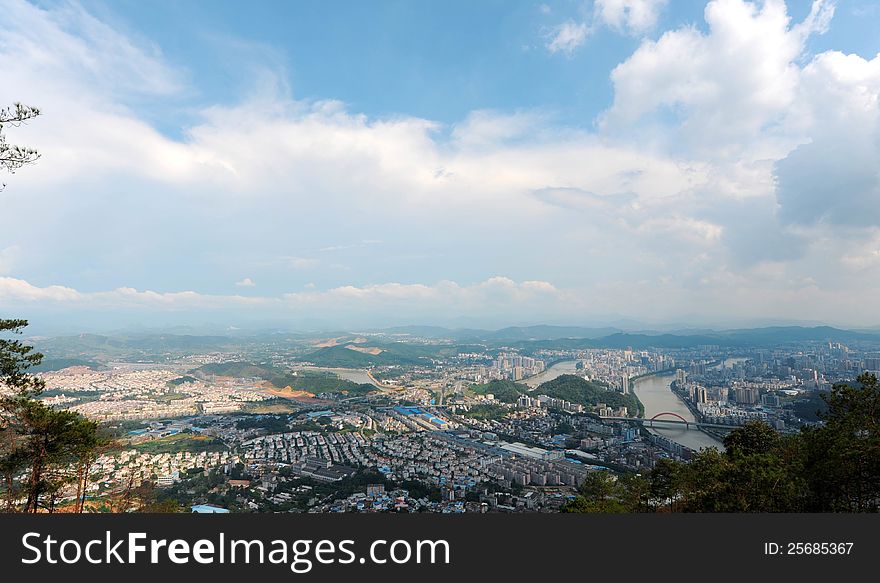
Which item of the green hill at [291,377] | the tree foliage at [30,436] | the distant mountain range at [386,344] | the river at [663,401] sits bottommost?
the green hill at [291,377]

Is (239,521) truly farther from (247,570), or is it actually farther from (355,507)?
(355,507)

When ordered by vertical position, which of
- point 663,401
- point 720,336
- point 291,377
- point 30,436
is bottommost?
point 291,377

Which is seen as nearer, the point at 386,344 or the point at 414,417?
the point at 414,417

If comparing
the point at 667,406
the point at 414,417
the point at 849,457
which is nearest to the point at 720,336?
the point at 667,406

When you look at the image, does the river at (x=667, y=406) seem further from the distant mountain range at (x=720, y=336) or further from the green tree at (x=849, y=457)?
the distant mountain range at (x=720, y=336)

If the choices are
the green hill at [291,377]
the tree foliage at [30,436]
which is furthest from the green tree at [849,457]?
the green hill at [291,377]

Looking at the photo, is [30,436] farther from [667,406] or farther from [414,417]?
[667,406]

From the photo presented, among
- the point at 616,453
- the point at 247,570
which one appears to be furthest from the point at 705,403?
the point at 247,570

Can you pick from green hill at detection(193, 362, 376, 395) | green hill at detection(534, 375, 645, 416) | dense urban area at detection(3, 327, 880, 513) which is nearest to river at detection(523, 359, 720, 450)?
dense urban area at detection(3, 327, 880, 513)

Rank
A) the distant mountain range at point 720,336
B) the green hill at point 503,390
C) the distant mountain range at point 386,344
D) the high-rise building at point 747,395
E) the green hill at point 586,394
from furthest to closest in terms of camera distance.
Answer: the distant mountain range at point 386,344 < the distant mountain range at point 720,336 < the green hill at point 503,390 < the green hill at point 586,394 < the high-rise building at point 747,395
